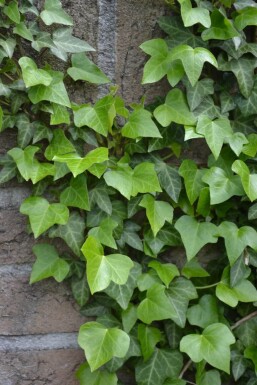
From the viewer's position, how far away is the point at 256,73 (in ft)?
3.28

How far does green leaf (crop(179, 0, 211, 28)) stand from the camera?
901mm

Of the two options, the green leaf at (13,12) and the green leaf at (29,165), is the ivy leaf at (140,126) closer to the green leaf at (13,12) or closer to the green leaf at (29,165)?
the green leaf at (29,165)

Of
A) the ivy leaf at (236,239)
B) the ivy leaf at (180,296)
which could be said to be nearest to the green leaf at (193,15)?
the ivy leaf at (236,239)

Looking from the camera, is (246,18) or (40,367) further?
(40,367)

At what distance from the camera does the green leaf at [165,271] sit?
0.98 meters

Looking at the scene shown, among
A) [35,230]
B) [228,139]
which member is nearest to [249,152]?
[228,139]

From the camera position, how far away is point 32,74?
0.90 metres

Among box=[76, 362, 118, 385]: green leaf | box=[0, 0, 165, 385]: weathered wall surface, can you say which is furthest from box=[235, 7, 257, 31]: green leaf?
box=[76, 362, 118, 385]: green leaf

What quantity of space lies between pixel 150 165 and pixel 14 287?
345 mm

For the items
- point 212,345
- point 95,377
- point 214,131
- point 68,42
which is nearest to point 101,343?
point 95,377

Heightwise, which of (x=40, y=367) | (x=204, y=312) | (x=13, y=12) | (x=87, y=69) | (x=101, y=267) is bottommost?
(x=40, y=367)

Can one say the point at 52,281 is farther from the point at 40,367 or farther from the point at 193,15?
the point at 193,15

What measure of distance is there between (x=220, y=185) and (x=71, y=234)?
0.28 metres

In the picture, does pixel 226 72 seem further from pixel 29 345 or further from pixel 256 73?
pixel 29 345
